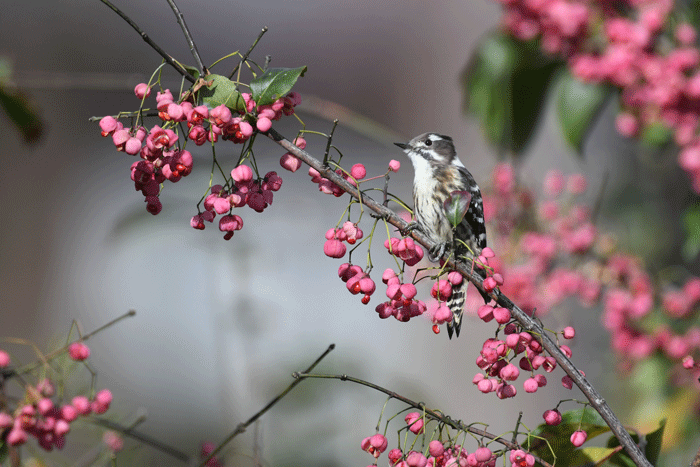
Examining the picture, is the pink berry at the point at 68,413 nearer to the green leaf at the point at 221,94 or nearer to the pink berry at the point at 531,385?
the green leaf at the point at 221,94

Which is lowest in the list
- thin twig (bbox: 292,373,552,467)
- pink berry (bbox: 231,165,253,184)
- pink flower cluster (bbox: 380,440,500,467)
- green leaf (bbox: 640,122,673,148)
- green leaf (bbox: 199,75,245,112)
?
pink flower cluster (bbox: 380,440,500,467)

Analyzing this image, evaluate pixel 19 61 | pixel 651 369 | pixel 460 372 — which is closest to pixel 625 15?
pixel 651 369

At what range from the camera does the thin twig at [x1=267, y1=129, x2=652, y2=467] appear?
0.71 m

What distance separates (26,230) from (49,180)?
1.60 ft

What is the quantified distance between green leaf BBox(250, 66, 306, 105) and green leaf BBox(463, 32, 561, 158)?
982 millimetres

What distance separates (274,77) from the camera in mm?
730

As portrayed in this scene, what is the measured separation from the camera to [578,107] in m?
1.52

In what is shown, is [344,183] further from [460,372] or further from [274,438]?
[460,372]

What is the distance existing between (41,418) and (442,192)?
124 centimetres

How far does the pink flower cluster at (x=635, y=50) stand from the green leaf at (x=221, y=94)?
46.4 inches

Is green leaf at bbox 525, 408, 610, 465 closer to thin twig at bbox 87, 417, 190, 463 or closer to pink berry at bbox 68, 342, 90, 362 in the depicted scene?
A: thin twig at bbox 87, 417, 190, 463

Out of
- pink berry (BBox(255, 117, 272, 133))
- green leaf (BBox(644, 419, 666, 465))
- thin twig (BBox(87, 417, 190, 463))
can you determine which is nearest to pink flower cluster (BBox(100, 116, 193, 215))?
pink berry (BBox(255, 117, 272, 133))

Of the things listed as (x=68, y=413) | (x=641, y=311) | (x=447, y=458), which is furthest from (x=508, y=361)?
(x=641, y=311)

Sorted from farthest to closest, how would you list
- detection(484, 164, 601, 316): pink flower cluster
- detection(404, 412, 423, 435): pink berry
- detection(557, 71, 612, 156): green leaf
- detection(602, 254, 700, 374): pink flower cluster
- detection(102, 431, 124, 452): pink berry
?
detection(484, 164, 601, 316): pink flower cluster → detection(602, 254, 700, 374): pink flower cluster → detection(557, 71, 612, 156): green leaf → detection(102, 431, 124, 452): pink berry → detection(404, 412, 423, 435): pink berry
